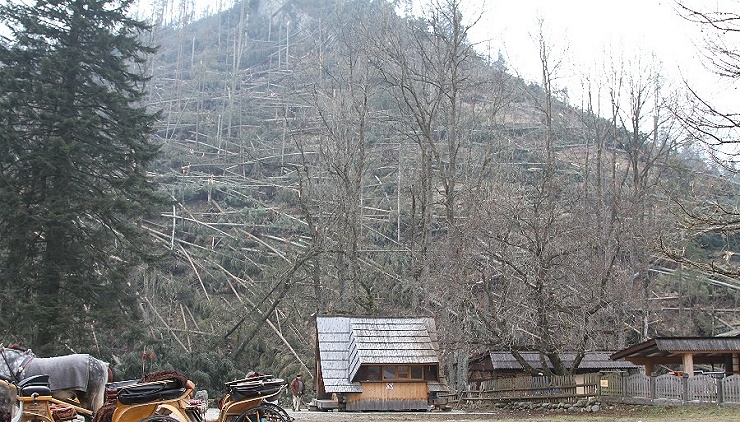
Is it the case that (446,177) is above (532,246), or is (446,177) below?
above

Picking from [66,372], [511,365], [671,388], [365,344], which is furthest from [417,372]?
[66,372]

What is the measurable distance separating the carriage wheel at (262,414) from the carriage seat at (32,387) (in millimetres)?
2757

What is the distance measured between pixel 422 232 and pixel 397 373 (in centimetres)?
1178

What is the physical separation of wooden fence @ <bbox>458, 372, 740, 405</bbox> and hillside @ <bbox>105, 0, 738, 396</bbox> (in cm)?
139

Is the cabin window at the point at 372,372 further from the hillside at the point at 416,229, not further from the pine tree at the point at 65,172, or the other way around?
the pine tree at the point at 65,172

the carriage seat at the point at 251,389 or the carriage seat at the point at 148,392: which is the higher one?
the carriage seat at the point at 148,392

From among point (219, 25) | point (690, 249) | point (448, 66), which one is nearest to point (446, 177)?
point (448, 66)

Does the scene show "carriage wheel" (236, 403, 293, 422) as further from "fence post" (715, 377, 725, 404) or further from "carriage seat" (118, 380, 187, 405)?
"fence post" (715, 377, 725, 404)

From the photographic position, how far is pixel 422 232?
35.1m

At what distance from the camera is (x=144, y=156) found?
86.3 feet

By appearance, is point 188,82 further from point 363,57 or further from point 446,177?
point 446,177

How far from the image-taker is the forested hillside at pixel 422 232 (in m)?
25.0

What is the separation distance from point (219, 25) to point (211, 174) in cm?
4283

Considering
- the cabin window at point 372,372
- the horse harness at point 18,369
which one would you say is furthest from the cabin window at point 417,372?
the horse harness at point 18,369
